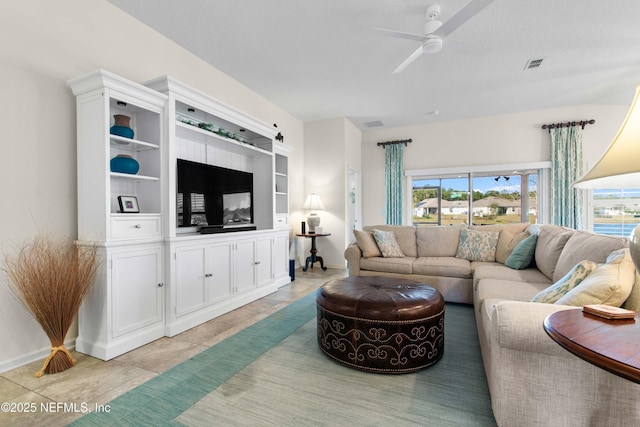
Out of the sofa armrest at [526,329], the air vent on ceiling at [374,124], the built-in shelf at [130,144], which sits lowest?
the sofa armrest at [526,329]

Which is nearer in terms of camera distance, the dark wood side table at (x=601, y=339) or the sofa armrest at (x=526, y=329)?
the dark wood side table at (x=601, y=339)

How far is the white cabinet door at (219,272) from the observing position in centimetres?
323

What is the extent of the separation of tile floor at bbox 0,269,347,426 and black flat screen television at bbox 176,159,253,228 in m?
1.16

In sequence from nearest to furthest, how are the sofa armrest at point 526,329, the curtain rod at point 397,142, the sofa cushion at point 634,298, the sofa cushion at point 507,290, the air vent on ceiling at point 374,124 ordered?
the sofa armrest at point 526,329
the sofa cushion at point 634,298
the sofa cushion at point 507,290
the air vent on ceiling at point 374,124
the curtain rod at point 397,142

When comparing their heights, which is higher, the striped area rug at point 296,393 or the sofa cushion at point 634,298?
the sofa cushion at point 634,298

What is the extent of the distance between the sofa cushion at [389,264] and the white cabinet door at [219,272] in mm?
1759

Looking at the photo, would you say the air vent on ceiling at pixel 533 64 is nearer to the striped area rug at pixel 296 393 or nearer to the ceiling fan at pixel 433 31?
the ceiling fan at pixel 433 31

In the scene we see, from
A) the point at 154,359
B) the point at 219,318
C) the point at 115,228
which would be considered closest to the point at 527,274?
the point at 219,318

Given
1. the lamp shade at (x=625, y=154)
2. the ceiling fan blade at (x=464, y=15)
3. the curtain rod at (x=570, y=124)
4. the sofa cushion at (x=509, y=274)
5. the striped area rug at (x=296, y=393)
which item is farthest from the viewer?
the curtain rod at (x=570, y=124)

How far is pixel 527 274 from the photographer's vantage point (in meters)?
3.07

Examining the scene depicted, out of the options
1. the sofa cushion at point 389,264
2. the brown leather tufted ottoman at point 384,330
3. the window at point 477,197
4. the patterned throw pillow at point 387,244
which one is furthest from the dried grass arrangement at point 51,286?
the window at point 477,197

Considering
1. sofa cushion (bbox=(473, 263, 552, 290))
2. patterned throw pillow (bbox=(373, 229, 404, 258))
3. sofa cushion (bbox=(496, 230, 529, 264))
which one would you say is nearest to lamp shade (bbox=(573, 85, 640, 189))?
sofa cushion (bbox=(473, 263, 552, 290))

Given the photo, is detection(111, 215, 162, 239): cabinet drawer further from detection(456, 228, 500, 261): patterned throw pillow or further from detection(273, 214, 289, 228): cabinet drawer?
detection(456, 228, 500, 261): patterned throw pillow

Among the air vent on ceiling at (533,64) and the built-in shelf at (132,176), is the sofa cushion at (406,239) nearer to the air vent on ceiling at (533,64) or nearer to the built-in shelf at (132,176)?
the air vent on ceiling at (533,64)
